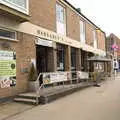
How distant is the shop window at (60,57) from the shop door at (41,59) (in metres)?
2.02

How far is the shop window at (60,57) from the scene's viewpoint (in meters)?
23.0

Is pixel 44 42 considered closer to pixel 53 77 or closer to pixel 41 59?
pixel 41 59

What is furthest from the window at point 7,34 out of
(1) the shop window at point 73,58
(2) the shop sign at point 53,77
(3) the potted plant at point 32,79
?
(1) the shop window at point 73,58

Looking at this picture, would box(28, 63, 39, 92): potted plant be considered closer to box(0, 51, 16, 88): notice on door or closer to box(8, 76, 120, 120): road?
box(0, 51, 16, 88): notice on door

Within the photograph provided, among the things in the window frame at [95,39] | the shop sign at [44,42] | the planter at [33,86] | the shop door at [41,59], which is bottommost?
the planter at [33,86]

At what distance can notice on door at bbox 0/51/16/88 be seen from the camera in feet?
45.9

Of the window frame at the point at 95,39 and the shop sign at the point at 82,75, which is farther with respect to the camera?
the window frame at the point at 95,39

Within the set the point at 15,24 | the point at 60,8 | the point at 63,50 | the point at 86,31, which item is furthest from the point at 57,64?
the point at 86,31

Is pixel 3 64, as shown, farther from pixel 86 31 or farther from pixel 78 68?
pixel 86 31

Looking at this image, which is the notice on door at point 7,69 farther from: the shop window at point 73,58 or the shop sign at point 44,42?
the shop window at point 73,58

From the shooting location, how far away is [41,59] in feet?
69.8

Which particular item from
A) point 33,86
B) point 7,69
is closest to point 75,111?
point 7,69

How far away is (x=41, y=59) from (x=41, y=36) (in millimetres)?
3025

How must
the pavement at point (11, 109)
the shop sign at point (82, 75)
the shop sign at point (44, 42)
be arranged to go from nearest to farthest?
the pavement at point (11, 109) → the shop sign at point (44, 42) → the shop sign at point (82, 75)
